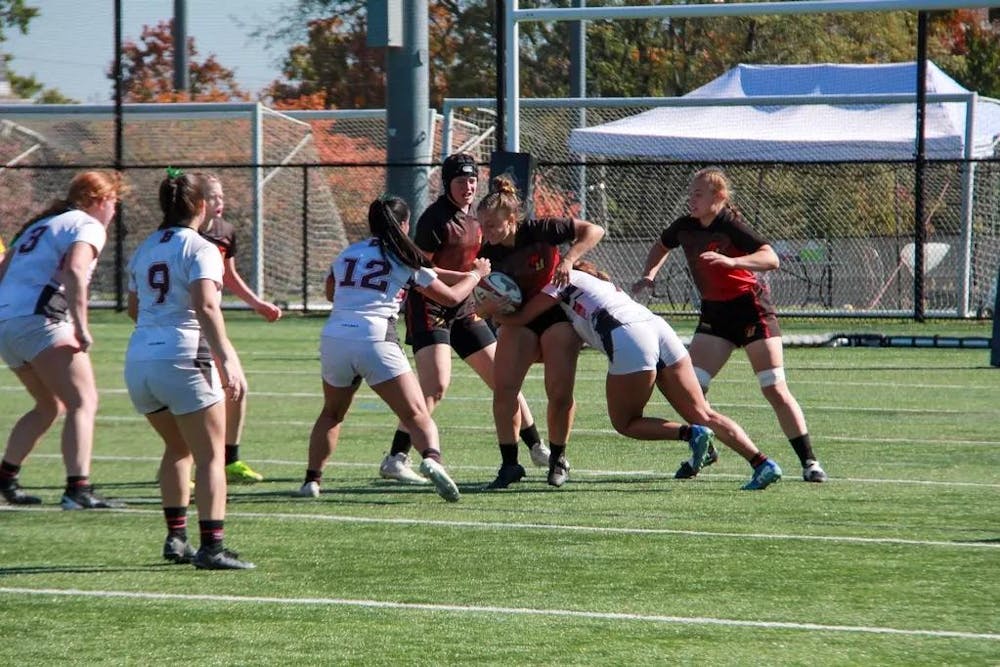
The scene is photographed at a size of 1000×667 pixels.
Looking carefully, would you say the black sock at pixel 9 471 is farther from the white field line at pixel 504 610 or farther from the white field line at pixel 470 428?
the white field line at pixel 470 428

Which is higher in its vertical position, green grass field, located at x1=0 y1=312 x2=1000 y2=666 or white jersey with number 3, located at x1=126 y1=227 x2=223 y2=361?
white jersey with number 3, located at x1=126 y1=227 x2=223 y2=361

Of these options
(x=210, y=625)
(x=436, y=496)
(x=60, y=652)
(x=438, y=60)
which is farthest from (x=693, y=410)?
(x=438, y=60)

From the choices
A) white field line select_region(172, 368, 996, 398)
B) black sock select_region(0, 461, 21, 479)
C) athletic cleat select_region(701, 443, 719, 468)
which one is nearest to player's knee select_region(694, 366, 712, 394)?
athletic cleat select_region(701, 443, 719, 468)

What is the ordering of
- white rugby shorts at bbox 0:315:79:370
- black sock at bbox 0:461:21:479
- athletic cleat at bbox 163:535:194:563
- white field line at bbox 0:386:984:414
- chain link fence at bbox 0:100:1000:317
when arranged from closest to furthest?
athletic cleat at bbox 163:535:194:563
white rugby shorts at bbox 0:315:79:370
black sock at bbox 0:461:21:479
white field line at bbox 0:386:984:414
chain link fence at bbox 0:100:1000:317

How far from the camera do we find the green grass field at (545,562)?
19.5ft

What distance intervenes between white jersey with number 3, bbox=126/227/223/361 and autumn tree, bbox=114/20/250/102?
3038 cm

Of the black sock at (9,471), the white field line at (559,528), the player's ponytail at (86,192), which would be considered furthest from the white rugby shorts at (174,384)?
the black sock at (9,471)

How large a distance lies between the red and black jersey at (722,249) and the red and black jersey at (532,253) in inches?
30.0

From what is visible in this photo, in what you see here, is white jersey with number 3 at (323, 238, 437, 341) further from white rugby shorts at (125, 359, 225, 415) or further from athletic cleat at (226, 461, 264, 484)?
white rugby shorts at (125, 359, 225, 415)

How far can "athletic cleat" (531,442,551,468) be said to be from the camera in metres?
10.6

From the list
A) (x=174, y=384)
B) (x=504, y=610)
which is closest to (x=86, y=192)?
(x=174, y=384)

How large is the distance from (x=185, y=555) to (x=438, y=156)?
71.8 ft

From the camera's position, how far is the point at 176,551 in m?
7.54

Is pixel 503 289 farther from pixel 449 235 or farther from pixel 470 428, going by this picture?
pixel 470 428
